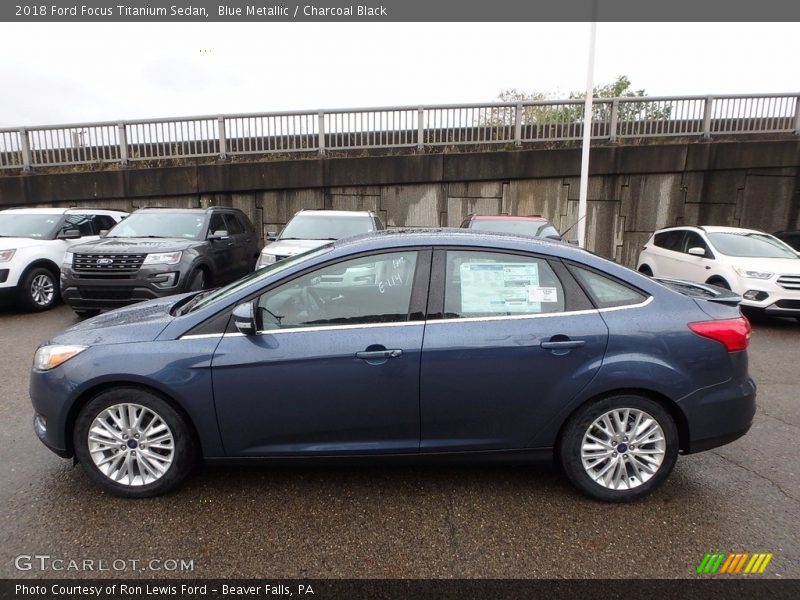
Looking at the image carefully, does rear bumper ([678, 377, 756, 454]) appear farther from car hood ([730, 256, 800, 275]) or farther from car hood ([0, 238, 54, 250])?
car hood ([0, 238, 54, 250])

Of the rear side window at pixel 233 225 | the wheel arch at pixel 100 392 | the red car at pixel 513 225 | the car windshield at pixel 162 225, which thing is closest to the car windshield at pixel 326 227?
the rear side window at pixel 233 225

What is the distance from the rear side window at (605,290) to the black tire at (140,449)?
2515mm

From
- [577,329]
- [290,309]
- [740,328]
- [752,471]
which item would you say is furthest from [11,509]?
[752,471]

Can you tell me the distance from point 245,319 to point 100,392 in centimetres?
99

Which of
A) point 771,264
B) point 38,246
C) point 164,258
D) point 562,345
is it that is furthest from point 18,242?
point 771,264

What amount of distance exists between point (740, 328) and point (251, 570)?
10.00ft

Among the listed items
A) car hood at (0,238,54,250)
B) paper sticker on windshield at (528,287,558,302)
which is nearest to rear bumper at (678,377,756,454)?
paper sticker on windshield at (528,287,558,302)

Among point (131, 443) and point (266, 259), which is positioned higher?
point (266, 259)

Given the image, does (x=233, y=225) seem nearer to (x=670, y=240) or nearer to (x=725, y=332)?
(x=670, y=240)

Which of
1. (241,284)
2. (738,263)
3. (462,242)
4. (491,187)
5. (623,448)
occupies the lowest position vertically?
(623,448)

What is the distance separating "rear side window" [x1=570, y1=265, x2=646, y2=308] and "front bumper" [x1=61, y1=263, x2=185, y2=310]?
5925mm

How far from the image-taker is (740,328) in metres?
3.04

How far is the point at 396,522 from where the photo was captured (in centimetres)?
284

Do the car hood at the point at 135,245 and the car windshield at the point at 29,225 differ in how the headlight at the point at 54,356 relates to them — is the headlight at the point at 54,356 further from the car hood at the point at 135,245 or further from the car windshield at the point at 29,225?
the car windshield at the point at 29,225
